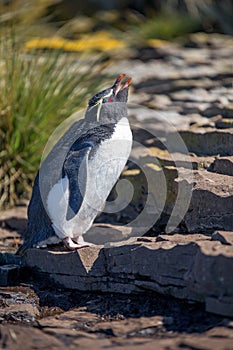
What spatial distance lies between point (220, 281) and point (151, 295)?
0.65 m

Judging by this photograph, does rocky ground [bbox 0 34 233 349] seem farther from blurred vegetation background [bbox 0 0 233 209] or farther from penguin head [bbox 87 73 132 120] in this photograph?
penguin head [bbox 87 73 132 120]

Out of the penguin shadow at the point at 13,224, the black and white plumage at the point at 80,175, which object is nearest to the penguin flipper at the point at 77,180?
the black and white plumage at the point at 80,175

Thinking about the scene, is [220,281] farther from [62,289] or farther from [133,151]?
[133,151]

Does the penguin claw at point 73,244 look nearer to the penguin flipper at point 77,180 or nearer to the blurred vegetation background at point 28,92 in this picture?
the penguin flipper at point 77,180

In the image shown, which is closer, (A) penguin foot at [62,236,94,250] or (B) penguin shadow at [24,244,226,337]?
(B) penguin shadow at [24,244,226,337]

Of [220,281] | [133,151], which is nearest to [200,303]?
[220,281]

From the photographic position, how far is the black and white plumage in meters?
4.26

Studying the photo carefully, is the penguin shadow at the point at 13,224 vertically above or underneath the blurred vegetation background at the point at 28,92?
underneath

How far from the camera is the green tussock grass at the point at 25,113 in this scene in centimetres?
589

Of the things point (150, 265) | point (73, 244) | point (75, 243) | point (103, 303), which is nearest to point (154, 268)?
point (150, 265)

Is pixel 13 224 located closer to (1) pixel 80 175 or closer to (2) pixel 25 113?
(2) pixel 25 113

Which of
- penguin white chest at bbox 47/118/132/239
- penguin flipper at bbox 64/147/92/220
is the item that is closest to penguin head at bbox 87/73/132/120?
penguin white chest at bbox 47/118/132/239

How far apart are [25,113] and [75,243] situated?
1914 millimetres

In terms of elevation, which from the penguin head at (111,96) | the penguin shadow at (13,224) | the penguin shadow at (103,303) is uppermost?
the penguin head at (111,96)
